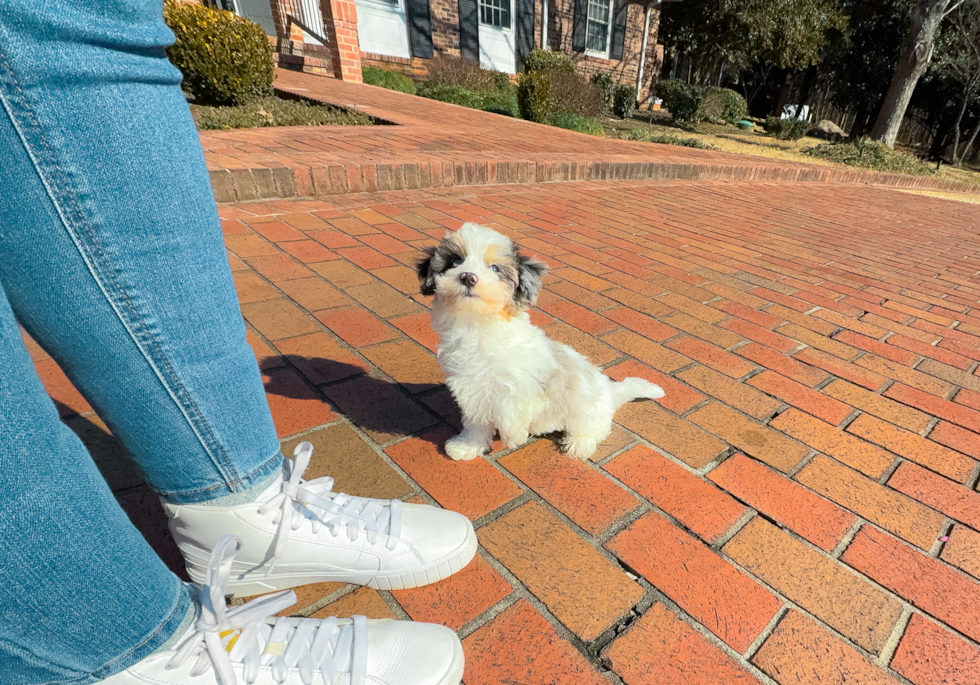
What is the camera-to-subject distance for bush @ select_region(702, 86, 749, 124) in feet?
64.4

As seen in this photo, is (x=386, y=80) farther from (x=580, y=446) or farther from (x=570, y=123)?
(x=580, y=446)

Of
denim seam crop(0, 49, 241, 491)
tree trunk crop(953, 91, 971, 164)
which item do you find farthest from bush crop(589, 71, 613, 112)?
denim seam crop(0, 49, 241, 491)

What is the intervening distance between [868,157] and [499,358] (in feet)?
59.9

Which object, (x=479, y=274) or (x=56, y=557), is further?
(x=479, y=274)

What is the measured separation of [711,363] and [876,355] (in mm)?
1151

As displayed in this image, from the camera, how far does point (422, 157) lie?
218 inches

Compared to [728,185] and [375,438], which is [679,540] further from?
[728,185]

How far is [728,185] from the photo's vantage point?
819cm

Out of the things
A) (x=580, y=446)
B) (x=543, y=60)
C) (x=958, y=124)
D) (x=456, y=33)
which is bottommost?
(x=958, y=124)

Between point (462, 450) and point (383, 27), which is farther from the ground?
point (383, 27)

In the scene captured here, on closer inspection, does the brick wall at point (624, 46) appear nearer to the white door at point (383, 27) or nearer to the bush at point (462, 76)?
the bush at point (462, 76)

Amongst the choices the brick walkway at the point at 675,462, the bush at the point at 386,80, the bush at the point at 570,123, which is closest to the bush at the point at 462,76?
the bush at the point at 386,80

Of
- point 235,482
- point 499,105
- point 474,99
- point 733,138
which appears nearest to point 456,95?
point 474,99

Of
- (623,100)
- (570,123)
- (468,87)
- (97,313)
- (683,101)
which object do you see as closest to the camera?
(97,313)
